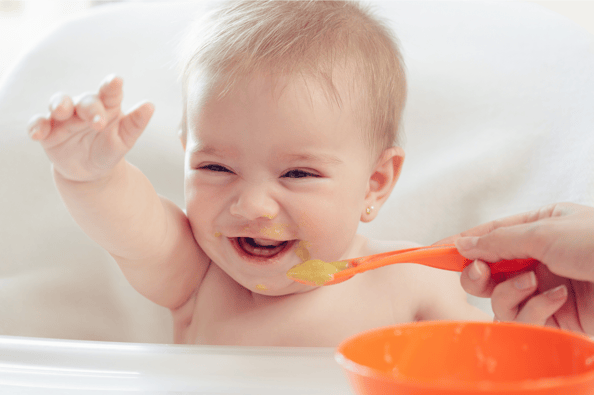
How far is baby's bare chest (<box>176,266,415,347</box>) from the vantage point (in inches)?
32.9

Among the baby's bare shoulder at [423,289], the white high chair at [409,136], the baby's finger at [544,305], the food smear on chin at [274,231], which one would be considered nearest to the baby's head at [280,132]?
the food smear on chin at [274,231]

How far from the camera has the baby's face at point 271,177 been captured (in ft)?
2.26

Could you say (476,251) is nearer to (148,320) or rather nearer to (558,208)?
(558,208)

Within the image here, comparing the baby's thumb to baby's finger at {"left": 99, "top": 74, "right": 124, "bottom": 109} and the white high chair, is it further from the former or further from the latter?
the white high chair

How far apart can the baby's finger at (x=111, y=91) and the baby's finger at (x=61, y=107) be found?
30 mm

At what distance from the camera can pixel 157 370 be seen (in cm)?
52

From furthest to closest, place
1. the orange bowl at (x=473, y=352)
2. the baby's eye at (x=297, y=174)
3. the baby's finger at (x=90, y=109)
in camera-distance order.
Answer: the baby's eye at (x=297, y=174) < the baby's finger at (x=90, y=109) < the orange bowl at (x=473, y=352)

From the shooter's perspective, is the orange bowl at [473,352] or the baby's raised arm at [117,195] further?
the baby's raised arm at [117,195]

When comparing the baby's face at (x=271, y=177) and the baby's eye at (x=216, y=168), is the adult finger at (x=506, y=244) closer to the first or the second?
the baby's face at (x=271, y=177)

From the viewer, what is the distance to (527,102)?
1.22 metres

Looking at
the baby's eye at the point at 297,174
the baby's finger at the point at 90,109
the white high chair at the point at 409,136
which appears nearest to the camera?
the baby's finger at the point at 90,109

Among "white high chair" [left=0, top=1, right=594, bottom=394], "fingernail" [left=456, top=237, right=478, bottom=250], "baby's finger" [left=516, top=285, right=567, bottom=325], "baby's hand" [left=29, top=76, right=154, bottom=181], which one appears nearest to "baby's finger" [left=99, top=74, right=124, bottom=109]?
"baby's hand" [left=29, top=76, right=154, bottom=181]

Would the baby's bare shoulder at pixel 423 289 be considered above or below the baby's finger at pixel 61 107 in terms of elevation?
below

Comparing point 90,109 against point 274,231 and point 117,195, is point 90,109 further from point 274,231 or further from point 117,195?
point 274,231
